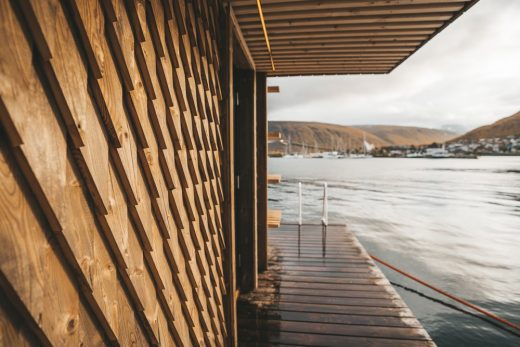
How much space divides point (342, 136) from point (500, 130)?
64042 mm

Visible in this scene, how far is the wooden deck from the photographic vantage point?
2742mm

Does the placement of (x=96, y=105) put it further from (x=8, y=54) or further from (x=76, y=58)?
(x=8, y=54)

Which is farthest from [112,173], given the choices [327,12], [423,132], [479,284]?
[423,132]

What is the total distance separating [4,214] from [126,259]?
0.50 m

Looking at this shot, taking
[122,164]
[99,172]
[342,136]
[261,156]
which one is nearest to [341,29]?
[261,156]

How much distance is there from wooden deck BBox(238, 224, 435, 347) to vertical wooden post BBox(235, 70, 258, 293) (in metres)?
0.57

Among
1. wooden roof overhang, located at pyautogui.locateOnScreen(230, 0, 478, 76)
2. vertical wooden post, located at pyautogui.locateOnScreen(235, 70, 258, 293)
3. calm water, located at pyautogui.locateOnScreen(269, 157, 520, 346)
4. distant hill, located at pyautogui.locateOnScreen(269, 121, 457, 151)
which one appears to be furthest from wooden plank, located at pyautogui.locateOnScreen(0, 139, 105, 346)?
distant hill, located at pyautogui.locateOnScreen(269, 121, 457, 151)

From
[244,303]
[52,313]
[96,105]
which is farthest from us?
[244,303]

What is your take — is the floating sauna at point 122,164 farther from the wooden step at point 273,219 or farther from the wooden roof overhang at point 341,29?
the wooden step at point 273,219

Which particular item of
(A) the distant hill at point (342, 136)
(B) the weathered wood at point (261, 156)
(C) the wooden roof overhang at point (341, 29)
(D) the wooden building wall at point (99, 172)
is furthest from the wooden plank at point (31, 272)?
(A) the distant hill at point (342, 136)

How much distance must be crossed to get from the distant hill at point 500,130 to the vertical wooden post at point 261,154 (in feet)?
449

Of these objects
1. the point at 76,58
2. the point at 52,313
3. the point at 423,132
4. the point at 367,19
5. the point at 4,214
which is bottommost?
the point at 52,313

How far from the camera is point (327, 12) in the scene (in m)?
2.48

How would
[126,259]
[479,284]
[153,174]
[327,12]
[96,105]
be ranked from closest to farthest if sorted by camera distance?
[96,105] < [126,259] < [153,174] < [327,12] < [479,284]
